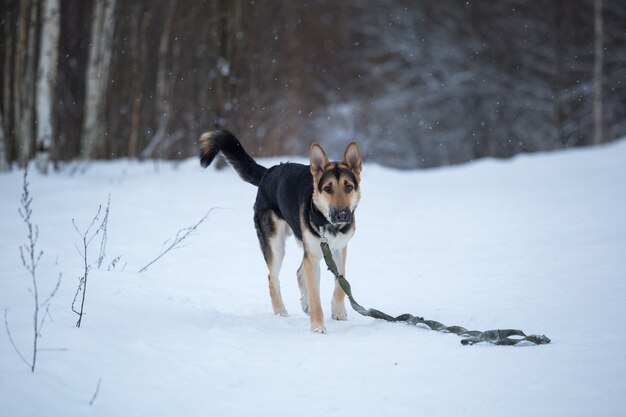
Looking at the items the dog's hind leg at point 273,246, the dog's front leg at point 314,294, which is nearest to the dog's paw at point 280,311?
the dog's hind leg at point 273,246

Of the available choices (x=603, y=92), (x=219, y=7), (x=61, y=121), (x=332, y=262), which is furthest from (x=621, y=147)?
(x=61, y=121)

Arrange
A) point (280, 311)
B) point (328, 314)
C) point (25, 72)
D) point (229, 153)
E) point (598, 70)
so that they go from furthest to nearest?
1. point (598, 70)
2. point (25, 72)
3. point (229, 153)
4. point (328, 314)
5. point (280, 311)

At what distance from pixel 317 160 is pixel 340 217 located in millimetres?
625

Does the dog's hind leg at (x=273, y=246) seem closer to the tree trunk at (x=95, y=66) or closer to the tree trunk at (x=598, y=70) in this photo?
the tree trunk at (x=95, y=66)

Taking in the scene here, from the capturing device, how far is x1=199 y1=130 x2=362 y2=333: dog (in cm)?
492

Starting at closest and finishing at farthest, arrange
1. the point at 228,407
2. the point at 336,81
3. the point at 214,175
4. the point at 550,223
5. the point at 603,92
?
the point at 228,407
the point at 550,223
the point at 214,175
the point at 603,92
the point at 336,81

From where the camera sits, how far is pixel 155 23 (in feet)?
66.3

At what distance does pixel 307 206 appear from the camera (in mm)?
5102

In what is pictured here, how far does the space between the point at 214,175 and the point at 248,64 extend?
16.5 feet

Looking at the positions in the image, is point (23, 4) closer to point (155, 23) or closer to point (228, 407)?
point (155, 23)

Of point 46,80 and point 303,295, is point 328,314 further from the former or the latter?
point 46,80

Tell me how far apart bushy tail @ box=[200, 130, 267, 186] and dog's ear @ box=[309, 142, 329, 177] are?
42.2 inches

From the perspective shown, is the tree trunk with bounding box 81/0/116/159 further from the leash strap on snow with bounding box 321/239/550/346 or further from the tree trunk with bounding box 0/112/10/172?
the leash strap on snow with bounding box 321/239/550/346

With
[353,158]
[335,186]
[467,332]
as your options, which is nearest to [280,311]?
[335,186]
